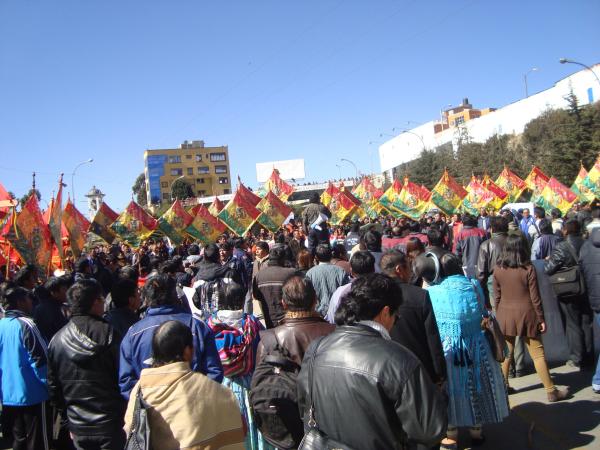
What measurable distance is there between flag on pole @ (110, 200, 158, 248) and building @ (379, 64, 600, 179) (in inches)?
831

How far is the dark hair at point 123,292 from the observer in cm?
441

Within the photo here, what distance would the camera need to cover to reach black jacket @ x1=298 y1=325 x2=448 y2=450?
2299 millimetres

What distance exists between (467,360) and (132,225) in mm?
15630

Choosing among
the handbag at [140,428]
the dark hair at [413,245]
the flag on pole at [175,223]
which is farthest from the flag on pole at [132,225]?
the handbag at [140,428]

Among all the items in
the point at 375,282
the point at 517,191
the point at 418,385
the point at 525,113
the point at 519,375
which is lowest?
the point at 519,375

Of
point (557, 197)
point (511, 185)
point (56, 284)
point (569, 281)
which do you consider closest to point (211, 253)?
point (56, 284)

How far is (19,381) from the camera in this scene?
4.52 m

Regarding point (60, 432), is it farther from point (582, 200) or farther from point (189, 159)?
point (189, 159)

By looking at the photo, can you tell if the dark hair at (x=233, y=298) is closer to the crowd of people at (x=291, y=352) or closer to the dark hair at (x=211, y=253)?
the crowd of people at (x=291, y=352)

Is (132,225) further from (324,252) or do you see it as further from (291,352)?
(291,352)

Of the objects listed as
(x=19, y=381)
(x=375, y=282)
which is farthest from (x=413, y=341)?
(x=19, y=381)

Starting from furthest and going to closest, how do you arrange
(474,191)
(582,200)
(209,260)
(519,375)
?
(474,191) < (582,200) < (209,260) < (519,375)

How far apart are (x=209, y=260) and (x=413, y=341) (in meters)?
3.89

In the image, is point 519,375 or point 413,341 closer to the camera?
point 413,341
